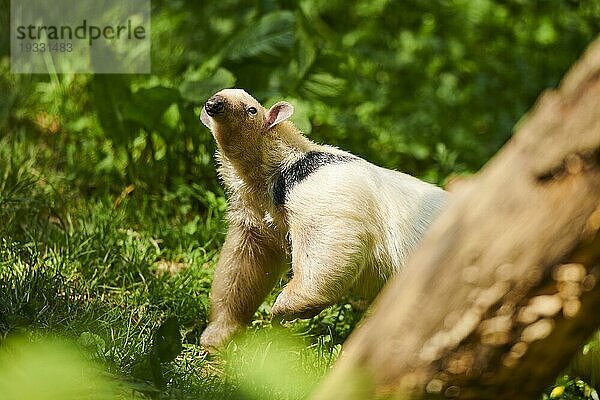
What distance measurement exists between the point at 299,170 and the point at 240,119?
0.42 m

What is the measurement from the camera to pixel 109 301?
5.36m

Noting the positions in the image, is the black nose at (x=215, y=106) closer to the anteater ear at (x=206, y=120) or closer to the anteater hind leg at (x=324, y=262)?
the anteater ear at (x=206, y=120)

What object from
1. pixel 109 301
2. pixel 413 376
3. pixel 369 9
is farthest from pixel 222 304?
pixel 369 9

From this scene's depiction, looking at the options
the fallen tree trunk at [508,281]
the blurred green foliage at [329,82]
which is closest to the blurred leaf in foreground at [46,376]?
the fallen tree trunk at [508,281]

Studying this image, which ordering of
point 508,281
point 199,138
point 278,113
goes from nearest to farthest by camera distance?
point 508,281, point 278,113, point 199,138

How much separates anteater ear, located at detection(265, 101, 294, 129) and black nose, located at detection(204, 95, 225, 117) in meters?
0.28

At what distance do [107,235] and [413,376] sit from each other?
3.18 metres

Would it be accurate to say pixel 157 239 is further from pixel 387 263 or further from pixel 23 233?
pixel 387 263

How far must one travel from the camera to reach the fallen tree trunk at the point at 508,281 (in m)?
2.89

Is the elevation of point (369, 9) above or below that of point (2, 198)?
above

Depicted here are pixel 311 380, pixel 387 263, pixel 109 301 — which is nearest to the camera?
pixel 311 380

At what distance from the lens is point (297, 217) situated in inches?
194

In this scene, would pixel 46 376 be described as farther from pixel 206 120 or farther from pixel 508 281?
pixel 206 120

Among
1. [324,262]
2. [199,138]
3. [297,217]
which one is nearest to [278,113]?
[297,217]
